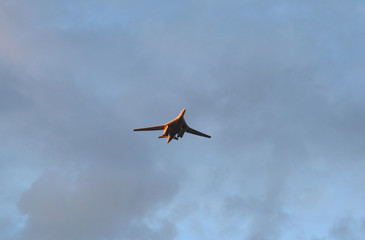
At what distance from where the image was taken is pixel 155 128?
130 meters

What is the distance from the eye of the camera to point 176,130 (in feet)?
406

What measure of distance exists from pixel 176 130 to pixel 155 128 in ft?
31.8
